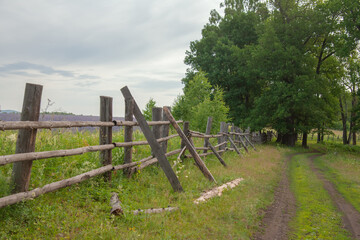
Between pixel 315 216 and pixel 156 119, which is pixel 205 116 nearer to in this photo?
pixel 156 119

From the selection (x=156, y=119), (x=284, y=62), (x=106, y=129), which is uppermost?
(x=284, y=62)

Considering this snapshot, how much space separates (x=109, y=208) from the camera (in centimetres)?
499

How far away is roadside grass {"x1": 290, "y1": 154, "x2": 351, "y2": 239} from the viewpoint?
5.41m

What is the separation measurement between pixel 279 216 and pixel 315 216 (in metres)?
0.90

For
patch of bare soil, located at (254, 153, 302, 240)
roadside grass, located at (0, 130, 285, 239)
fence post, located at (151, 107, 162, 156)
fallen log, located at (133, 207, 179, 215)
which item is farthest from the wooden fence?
patch of bare soil, located at (254, 153, 302, 240)

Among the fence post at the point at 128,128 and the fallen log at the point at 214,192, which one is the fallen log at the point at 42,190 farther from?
the fallen log at the point at 214,192

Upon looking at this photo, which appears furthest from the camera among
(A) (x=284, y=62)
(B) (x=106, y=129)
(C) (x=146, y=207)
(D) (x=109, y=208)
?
(A) (x=284, y=62)

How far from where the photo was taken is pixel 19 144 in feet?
14.7

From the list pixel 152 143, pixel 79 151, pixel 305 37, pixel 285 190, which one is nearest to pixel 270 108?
pixel 305 37

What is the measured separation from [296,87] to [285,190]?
840 inches

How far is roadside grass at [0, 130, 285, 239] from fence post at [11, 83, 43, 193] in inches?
7.7

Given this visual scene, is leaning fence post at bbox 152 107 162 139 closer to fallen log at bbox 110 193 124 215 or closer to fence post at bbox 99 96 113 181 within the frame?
fence post at bbox 99 96 113 181

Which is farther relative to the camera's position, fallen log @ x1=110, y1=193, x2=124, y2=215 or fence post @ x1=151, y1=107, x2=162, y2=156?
fence post @ x1=151, y1=107, x2=162, y2=156

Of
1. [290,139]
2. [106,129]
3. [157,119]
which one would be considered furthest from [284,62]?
[106,129]
